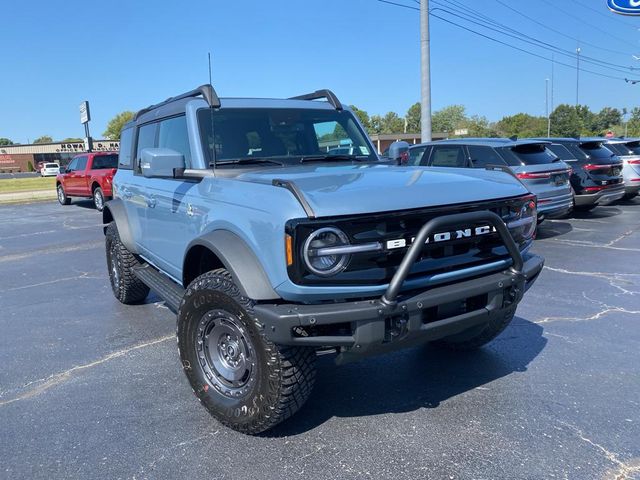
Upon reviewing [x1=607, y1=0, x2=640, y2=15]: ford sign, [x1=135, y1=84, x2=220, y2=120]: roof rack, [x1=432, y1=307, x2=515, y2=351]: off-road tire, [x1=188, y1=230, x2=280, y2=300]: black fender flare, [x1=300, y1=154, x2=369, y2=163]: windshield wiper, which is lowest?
[x1=432, y1=307, x2=515, y2=351]: off-road tire

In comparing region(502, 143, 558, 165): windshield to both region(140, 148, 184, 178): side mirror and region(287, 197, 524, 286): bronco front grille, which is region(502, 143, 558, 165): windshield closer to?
region(287, 197, 524, 286): bronco front grille

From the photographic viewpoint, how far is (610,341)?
14.5 feet

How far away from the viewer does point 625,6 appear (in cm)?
2223

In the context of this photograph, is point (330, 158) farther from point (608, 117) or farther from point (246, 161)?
point (608, 117)

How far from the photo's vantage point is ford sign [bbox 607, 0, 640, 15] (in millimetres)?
22141

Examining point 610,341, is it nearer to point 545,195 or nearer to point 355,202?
point 355,202

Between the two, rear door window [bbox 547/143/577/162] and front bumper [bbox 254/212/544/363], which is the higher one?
rear door window [bbox 547/143/577/162]

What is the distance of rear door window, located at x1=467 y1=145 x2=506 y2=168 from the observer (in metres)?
9.19

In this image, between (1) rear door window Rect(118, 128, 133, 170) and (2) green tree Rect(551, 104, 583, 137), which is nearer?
(1) rear door window Rect(118, 128, 133, 170)

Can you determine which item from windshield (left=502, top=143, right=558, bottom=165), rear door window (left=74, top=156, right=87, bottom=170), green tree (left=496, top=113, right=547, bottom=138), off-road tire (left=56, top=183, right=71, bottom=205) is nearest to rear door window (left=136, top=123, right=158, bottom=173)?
windshield (left=502, top=143, right=558, bottom=165)

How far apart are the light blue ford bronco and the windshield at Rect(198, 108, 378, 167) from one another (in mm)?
19

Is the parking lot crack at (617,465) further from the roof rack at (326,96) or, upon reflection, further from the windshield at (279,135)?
the roof rack at (326,96)

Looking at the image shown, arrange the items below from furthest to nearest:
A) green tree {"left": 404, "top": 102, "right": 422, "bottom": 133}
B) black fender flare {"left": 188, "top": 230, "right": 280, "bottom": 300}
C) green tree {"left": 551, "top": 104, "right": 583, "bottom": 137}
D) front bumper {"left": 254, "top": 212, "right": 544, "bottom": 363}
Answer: green tree {"left": 404, "top": 102, "right": 422, "bottom": 133}
green tree {"left": 551, "top": 104, "right": 583, "bottom": 137}
black fender flare {"left": 188, "top": 230, "right": 280, "bottom": 300}
front bumper {"left": 254, "top": 212, "right": 544, "bottom": 363}

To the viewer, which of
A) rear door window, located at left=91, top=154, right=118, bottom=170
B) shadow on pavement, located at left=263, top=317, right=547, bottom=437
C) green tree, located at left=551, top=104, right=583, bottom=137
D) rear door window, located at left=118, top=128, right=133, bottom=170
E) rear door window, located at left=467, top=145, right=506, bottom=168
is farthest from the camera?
green tree, located at left=551, top=104, right=583, bottom=137
